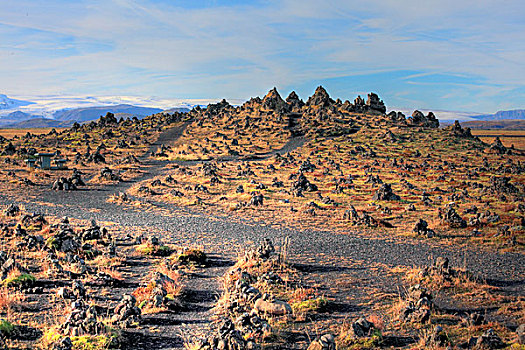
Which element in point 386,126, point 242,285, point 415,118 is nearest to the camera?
point 242,285

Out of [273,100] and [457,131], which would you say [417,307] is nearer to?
[457,131]

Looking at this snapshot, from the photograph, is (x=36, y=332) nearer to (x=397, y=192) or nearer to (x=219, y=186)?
(x=219, y=186)

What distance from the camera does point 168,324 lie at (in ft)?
37.1

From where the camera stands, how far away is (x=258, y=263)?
16391 mm

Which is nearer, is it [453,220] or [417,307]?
[417,307]

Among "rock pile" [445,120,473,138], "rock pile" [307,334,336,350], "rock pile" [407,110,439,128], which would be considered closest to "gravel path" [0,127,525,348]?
"rock pile" [307,334,336,350]

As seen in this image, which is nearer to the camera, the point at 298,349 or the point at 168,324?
the point at 298,349

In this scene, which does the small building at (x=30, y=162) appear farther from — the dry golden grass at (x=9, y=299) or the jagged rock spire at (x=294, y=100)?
the jagged rock spire at (x=294, y=100)

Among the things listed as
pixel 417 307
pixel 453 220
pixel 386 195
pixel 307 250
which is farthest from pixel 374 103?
pixel 417 307

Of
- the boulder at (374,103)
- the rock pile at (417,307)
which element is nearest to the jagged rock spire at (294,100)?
the boulder at (374,103)

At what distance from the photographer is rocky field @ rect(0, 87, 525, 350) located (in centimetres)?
1055

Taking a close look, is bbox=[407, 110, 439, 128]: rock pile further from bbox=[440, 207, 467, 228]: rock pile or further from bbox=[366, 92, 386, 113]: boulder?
bbox=[440, 207, 467, 228]: rock pile

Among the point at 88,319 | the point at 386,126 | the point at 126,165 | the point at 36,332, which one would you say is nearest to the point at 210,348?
the point at 88,319

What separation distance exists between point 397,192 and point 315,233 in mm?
17539
